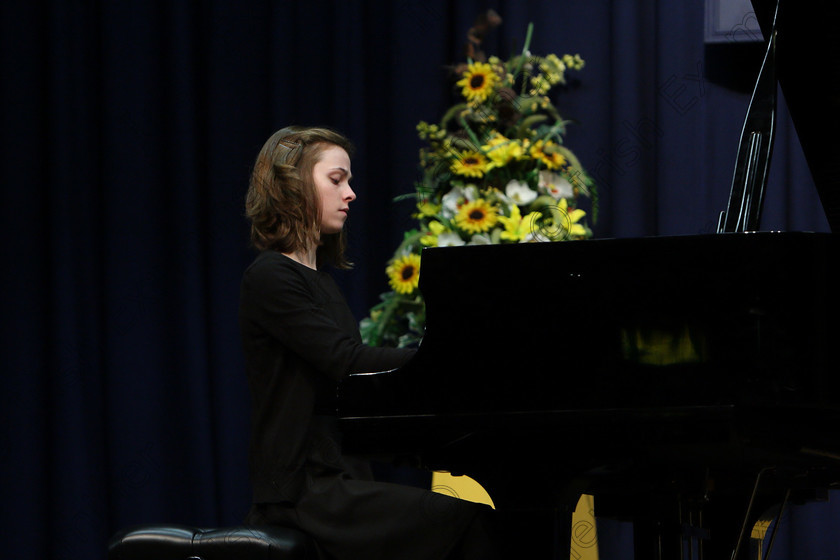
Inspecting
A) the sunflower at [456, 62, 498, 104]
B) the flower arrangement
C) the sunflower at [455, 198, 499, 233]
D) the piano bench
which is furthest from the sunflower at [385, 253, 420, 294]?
the piano bench

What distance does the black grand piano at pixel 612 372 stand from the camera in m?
1.58

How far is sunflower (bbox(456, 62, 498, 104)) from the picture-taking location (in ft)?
10.6

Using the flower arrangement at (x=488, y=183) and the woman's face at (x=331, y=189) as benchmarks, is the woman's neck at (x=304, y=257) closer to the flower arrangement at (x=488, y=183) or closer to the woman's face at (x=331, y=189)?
the woman's face at (x=331, y=189)

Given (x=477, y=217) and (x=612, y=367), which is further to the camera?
(x=477, y=217)

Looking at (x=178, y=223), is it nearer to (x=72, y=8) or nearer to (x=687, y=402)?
(x=72, y=8)

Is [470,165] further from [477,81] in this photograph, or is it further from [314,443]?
[314,443]

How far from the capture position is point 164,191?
3760mm

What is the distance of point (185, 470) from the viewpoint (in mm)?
3686

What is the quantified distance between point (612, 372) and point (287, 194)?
36.2 inches

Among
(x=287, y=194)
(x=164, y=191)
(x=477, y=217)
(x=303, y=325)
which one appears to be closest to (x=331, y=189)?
(x=287, y=194)

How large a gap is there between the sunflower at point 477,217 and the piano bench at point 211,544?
4.03 feet

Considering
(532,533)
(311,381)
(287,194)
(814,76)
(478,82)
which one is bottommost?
(532,533)

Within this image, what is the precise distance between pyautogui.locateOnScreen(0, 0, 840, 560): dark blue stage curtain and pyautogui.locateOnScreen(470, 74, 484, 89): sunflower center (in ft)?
1.31

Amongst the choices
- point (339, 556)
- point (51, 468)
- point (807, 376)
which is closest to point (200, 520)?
point (51, 468)
